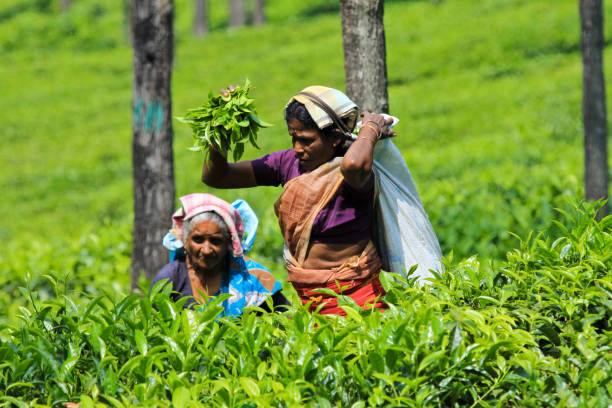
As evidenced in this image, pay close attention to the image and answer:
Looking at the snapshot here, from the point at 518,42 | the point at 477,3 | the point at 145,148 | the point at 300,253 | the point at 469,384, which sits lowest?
the point at 469,384

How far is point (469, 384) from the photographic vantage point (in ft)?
7.72

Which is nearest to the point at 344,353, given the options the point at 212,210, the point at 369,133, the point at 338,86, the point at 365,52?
the point at 369,133

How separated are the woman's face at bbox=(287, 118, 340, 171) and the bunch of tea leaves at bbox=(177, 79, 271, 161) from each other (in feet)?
0.52

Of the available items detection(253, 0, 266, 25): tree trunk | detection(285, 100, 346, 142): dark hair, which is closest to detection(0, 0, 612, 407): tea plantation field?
detection(285, 100, 346, 142): dark hair

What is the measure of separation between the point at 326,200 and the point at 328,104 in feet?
1.40

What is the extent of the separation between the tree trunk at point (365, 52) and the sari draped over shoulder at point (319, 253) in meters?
1.32

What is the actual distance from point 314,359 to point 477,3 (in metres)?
25.4

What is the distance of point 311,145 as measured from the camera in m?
3.14

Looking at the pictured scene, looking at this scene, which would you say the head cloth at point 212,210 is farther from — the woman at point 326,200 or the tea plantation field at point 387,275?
the tea plantation field at point 387,275

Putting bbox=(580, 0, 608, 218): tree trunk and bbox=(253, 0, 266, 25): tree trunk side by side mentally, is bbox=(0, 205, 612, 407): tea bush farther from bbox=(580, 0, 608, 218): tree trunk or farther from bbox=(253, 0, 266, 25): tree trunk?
bbox=(253, 0, 266, 25): tree trunk

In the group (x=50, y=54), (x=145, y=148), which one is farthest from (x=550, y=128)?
(x=50, y=54)

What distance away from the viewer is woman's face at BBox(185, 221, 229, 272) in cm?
350

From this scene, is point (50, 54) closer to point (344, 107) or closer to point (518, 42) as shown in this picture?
point (518, 42)

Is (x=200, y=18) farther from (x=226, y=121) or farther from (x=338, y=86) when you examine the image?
(x=226, y=121)
